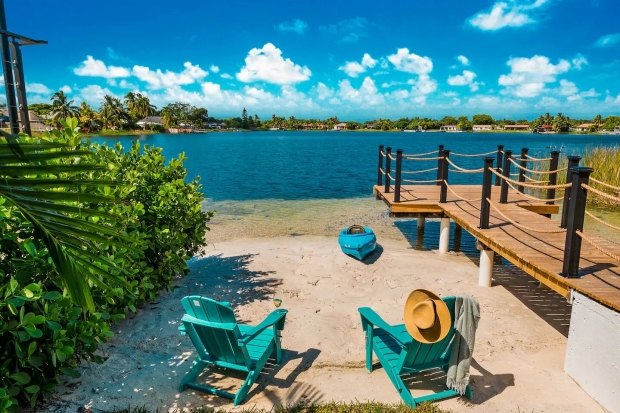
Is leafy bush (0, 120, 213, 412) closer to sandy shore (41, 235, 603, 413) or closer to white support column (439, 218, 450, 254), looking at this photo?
sandy shore (41, 235, 603, 413)

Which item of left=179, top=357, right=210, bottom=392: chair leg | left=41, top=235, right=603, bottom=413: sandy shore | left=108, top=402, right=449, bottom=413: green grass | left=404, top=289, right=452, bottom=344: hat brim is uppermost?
left=404, top=289, right=452, bottom=344: hat brim

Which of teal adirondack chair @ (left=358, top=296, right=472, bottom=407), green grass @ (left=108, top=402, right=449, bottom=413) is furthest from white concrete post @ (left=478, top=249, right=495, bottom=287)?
green grass @ (left=108, top=402, right=449, bottom=413)

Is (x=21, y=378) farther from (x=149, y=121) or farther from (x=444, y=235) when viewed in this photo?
(x=149, y=121)

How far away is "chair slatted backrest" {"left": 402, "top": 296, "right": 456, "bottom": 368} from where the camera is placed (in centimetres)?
393

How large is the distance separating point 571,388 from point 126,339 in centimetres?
504

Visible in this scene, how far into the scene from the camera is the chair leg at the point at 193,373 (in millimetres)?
4117

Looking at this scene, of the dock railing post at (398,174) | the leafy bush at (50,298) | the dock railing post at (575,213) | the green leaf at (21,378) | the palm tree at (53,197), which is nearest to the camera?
the palm tree at (53,197)

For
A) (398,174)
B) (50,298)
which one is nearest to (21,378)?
(50,298)

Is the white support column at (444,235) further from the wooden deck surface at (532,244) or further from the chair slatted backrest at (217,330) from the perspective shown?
the chair slatted backrest at (217,330)

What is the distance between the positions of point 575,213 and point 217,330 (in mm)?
3861

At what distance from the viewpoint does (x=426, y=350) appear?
3.99 m

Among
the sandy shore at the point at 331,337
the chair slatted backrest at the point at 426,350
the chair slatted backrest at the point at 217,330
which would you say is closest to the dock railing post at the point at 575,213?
the sandy shore at the point at 331,337

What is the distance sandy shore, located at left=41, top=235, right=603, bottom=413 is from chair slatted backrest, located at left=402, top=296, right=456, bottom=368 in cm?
40

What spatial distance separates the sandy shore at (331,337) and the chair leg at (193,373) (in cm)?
10
